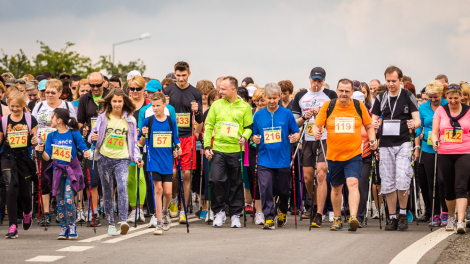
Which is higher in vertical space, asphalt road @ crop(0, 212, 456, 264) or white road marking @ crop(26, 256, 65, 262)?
white road marking @ crop(26, 256, 65, 262)

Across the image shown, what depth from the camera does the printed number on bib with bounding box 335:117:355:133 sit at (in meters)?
10.4

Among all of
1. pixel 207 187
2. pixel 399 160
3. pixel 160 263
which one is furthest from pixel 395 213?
pixel 160 263

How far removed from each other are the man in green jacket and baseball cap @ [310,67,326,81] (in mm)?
1392

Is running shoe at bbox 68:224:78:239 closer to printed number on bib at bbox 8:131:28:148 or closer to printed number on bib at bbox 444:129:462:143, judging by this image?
printed number on bib at bbox 8:131:28:148

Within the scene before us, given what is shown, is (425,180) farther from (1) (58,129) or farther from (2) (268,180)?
(1) (58,129)

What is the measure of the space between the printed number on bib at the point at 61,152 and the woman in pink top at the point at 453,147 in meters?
5.56

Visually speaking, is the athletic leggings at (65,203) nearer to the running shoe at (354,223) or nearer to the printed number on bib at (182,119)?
the printed number on bib at (182,119)

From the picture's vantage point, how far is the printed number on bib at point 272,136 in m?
11.1

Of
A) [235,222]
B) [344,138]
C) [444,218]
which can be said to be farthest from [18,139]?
[444,218]

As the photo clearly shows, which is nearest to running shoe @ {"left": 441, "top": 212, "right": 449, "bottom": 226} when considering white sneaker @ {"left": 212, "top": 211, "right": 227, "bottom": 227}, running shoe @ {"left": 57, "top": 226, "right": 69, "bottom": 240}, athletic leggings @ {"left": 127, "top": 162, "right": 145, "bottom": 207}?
white sneaker @ {"left": 212, "top": 211, "right": 227, "bottom": 227}

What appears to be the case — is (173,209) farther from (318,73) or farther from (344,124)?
(344,124)

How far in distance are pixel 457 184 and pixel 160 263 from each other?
17.3ft

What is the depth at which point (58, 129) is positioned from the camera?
1002 cm

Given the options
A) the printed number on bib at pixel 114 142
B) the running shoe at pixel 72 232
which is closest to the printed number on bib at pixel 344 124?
the printed number on bib at pixel 114 142
